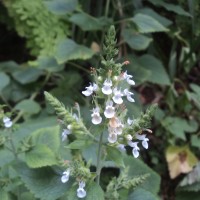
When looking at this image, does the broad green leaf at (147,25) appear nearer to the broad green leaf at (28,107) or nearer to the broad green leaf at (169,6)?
the broad green leaf at (169,6)

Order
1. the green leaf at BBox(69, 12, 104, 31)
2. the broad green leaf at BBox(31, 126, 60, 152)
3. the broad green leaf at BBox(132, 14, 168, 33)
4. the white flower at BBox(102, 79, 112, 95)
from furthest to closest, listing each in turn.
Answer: the green leaf at BBox(69, 12, 104, 31) < the broad green leaf at BBox(132, 14, 168, 33) < the broad green leaf at BBox(31, 126, 60, 152) < the white flower at BBox(102, 79, 112, 95)

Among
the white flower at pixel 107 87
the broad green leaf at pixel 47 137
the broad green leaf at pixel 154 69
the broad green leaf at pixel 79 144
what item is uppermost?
the white flower at pixel 107 87

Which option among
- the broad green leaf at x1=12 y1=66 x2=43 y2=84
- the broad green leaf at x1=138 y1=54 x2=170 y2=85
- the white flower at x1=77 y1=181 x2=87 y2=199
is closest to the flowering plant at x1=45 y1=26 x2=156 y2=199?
the white flower at x1=77 y1=181 x2=87 y2=199

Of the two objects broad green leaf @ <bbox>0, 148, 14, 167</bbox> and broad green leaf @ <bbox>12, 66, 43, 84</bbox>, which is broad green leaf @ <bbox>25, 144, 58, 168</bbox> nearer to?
A: broad green leaf @ <bbox>0, 148, 14, 167</bbox>

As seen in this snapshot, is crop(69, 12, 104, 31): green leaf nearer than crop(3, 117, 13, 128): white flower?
No

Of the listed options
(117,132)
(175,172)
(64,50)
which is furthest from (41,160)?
(175,172)

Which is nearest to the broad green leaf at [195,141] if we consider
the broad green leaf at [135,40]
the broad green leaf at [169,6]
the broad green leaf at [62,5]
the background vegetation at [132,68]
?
the background vegetation at [132,68]
